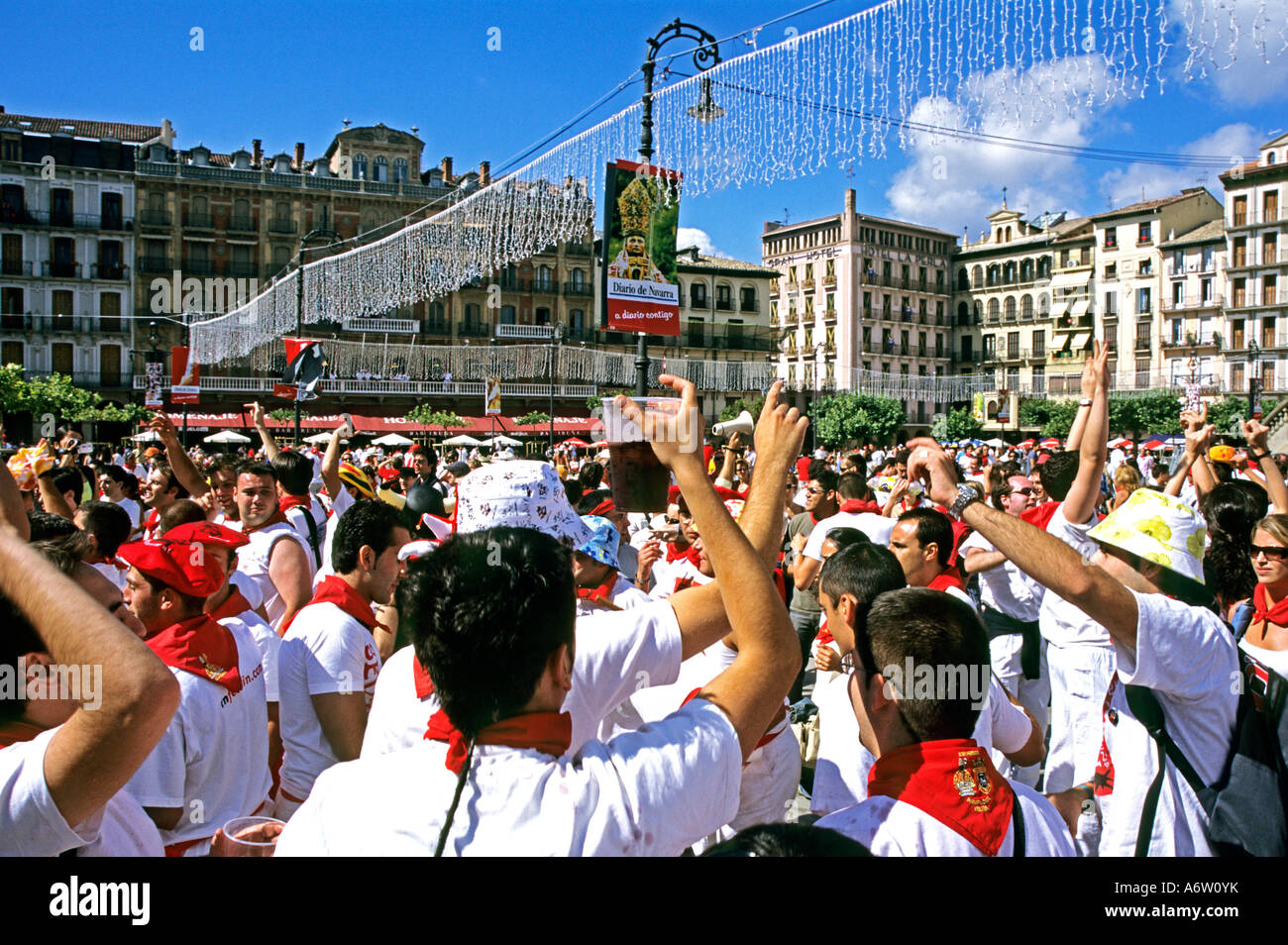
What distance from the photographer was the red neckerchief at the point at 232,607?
125 inches

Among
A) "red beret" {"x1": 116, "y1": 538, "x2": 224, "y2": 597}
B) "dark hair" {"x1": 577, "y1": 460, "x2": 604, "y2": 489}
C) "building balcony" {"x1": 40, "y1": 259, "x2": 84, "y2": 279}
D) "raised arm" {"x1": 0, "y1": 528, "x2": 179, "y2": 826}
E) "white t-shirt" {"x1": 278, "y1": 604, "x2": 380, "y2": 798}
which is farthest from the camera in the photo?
"building balcony" {"x1": 40, "y1": 259, "x2": 84, "y2": 279}

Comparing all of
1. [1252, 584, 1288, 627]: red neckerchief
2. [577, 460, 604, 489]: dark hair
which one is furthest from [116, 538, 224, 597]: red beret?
[577, 460, 604, 489]: dark hair

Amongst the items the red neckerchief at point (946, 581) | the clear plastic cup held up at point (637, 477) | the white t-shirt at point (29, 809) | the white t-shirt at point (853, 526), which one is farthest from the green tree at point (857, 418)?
the white t-shirt at point (29, 809)

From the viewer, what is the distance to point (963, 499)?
103 inches

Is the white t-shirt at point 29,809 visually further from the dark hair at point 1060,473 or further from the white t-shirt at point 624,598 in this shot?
the dark hair at point 1060,473

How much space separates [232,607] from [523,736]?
220 centimetres

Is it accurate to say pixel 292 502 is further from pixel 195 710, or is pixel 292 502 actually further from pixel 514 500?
pixel 514 500

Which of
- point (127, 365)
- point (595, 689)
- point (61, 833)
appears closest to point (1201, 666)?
point (595, 689)

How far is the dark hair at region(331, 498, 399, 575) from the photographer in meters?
3.40

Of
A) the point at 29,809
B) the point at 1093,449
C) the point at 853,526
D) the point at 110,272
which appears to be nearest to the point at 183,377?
the point at 853,526

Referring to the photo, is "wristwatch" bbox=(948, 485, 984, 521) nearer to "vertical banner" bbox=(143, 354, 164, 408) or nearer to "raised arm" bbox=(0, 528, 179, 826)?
"raised arm" bbox=(0, 528, 179, 826)

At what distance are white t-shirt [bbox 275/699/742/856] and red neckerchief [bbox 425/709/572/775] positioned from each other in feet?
0.04
